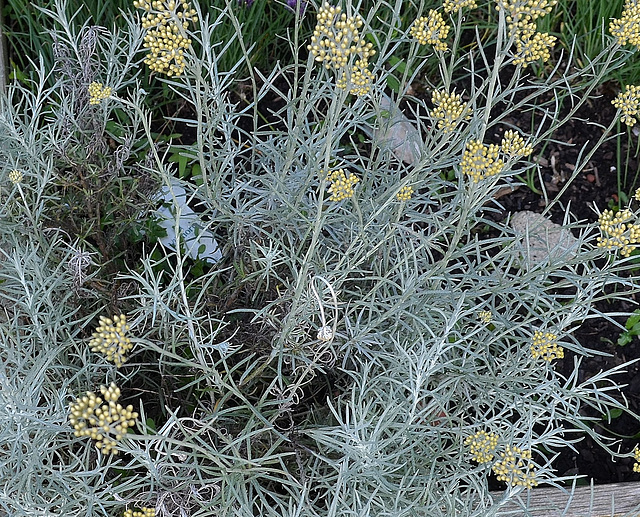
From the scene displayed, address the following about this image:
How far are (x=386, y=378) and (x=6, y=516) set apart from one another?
0.85 metres

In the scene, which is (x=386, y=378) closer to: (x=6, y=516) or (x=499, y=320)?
(x=499, y=320)

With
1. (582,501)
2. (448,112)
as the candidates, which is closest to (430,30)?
(448,112)

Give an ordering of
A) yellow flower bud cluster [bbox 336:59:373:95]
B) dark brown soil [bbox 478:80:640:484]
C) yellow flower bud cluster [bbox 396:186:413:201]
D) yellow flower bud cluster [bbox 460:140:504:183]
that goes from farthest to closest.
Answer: dark brown soil [bbox 478:80:640:484] < yellow flower bud cluster [bbox 396:186:413:201] < yellow flower bud cluster [bbox 460:140:504:183] < yellow flower bud cluster [bbox 336:59:373:95]

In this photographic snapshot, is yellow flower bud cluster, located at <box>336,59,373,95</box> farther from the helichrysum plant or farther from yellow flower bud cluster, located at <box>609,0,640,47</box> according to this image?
yellow flower bud cluster, located at <box>609,0,640,47</box>

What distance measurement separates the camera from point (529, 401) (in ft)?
4.67

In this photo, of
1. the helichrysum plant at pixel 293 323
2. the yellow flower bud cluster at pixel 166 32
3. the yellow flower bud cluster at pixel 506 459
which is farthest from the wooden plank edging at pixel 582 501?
the yellow flower bud cluster at pixel 166 32

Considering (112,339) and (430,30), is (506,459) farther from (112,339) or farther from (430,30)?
(430,30)

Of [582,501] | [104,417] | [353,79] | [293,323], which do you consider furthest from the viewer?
[582,501]

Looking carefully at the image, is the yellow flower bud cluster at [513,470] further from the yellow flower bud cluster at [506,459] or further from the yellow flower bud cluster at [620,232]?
the yellow flower bud cluster at [620,232]

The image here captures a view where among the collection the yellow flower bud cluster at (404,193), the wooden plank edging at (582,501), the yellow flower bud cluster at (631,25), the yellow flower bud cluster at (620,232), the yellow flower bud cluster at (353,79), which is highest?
the yellow flower bud cluster at (631,25)

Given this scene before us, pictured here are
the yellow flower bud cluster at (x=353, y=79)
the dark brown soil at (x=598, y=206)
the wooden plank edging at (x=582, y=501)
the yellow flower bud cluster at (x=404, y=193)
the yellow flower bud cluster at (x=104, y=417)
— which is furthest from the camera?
the dark brown soil at (x=598, y=206)

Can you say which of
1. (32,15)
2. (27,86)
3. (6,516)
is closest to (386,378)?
(6,516)

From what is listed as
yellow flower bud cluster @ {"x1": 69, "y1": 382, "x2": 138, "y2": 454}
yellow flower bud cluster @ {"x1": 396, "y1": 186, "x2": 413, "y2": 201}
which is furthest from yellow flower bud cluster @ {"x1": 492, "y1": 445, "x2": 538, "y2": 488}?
yellow flower bud cluster @ {"x1": 69, "y1": 382, "x2": 138, "y2": 454}

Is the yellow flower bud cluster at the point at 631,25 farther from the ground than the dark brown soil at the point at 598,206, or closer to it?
farther from the ground
